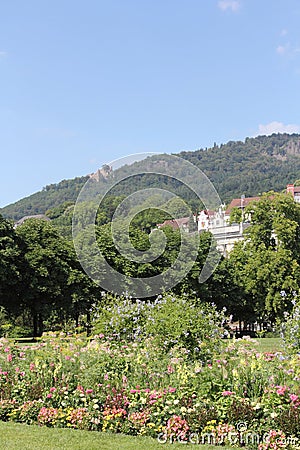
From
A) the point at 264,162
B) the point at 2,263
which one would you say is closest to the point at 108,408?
the point at 2,263

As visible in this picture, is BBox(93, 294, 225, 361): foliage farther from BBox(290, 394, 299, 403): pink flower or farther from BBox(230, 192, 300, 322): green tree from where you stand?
BBox(230, 192, 300, 322): green tree

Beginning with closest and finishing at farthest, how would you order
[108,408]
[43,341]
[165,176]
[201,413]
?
[201,413] → [108,408] → [43,341] → [165,176]

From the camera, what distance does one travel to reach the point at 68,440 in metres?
6.67

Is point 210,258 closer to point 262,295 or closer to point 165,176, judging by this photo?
point 262,295

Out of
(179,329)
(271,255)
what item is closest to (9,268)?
(271,255)

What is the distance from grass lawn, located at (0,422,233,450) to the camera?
6.38 metres

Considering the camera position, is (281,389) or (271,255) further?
(271,255)

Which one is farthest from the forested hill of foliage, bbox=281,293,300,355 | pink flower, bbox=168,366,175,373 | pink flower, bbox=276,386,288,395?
pink flower, bbox=276,386,288,395

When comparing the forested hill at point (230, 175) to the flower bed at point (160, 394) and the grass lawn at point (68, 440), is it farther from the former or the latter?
the grass lawn at point (68, 440)

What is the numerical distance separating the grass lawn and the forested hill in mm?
37310

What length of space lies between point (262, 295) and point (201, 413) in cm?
2703

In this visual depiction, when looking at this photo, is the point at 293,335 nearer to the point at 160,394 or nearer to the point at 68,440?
the point at 160,394

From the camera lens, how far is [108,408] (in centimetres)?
723

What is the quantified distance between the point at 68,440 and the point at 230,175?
102 meters
